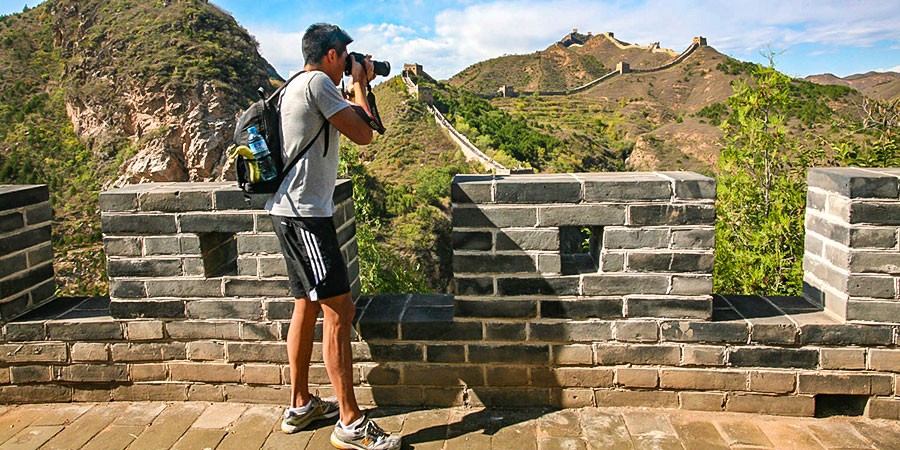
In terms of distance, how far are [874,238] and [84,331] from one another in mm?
3325

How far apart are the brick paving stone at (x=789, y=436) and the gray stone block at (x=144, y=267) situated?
8.11 ft

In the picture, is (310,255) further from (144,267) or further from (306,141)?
(144,267)

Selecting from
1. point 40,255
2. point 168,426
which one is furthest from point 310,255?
point 40,255

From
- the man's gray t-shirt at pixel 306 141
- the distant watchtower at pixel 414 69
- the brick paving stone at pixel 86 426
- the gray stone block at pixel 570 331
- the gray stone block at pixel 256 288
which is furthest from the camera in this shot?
the distant watchtower at pixel 414 69

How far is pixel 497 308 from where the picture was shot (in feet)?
7.95

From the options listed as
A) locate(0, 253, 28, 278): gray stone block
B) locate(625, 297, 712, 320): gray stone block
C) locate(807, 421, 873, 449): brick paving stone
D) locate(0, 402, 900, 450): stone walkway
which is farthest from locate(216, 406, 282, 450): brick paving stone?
locate(807, 421, 873, 449): brick paving stone

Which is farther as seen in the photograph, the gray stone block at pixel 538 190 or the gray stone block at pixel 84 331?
the gray stone block at pixel 84 331

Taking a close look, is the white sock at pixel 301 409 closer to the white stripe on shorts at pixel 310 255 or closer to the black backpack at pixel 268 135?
the white stripe on shorts at pixel 310 255

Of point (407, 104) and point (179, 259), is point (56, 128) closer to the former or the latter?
point (407, 104)

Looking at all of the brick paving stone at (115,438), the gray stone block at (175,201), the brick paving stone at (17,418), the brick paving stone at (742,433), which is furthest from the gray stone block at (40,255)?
the brick paving stone at (742,433)

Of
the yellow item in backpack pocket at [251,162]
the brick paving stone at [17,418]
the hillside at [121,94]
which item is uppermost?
the hillside at [121,94]

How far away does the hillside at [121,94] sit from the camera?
126 feet

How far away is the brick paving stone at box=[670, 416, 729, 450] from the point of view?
2.11 metres

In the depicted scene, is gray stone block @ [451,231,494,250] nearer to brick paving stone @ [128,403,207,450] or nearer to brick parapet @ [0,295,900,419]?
brick parapet @ [0,295,900,419]
